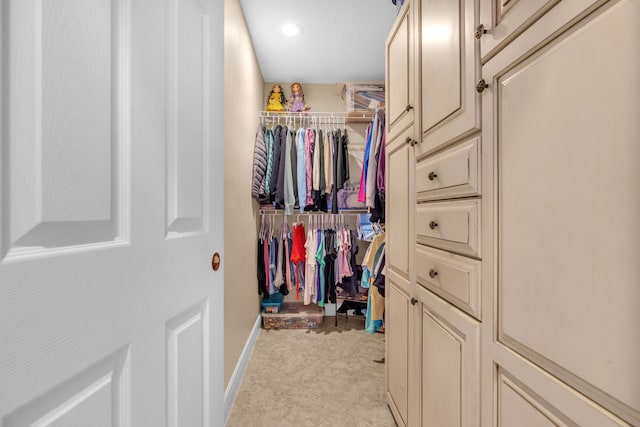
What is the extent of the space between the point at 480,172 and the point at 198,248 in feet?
2.62

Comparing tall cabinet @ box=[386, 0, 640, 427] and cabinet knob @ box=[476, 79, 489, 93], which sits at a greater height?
cabinet knob @ box=[476, 79, 489, 93]

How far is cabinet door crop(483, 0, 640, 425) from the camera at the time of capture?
43 centimetres

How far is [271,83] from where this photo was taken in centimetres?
308

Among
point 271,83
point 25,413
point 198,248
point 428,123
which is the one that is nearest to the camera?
point 25,413

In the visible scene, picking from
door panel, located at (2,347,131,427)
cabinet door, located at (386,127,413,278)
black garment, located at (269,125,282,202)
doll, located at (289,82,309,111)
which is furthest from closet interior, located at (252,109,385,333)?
door panel, located at (2,347,131,427)

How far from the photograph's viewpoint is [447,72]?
95 cm

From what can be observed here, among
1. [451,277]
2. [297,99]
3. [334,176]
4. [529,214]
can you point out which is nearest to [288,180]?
[334,176]

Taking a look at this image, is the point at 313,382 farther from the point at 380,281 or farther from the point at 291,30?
the point at 291,30

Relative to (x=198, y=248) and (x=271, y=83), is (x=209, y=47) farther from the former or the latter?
(x=271, y=83)

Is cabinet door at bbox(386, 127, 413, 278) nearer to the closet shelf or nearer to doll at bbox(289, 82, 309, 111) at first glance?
the closet shelf

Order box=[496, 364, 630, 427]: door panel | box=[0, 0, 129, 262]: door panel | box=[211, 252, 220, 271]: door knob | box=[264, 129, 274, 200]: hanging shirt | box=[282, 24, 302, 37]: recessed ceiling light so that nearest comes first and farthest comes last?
box=[0, 0, 129, 262]: door panel < box=[496, 364, 630, 427]: door panel < box=[211, 252, 220, 271]: door knob < box=[282, 24, 302, 37]: recessed ceiling light < box=[264, 129, 274, 200]: hanging shirt

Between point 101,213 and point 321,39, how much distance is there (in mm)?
2347

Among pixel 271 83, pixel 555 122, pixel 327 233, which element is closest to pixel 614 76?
pixel 555 122

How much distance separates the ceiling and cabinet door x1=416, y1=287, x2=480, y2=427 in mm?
1944
